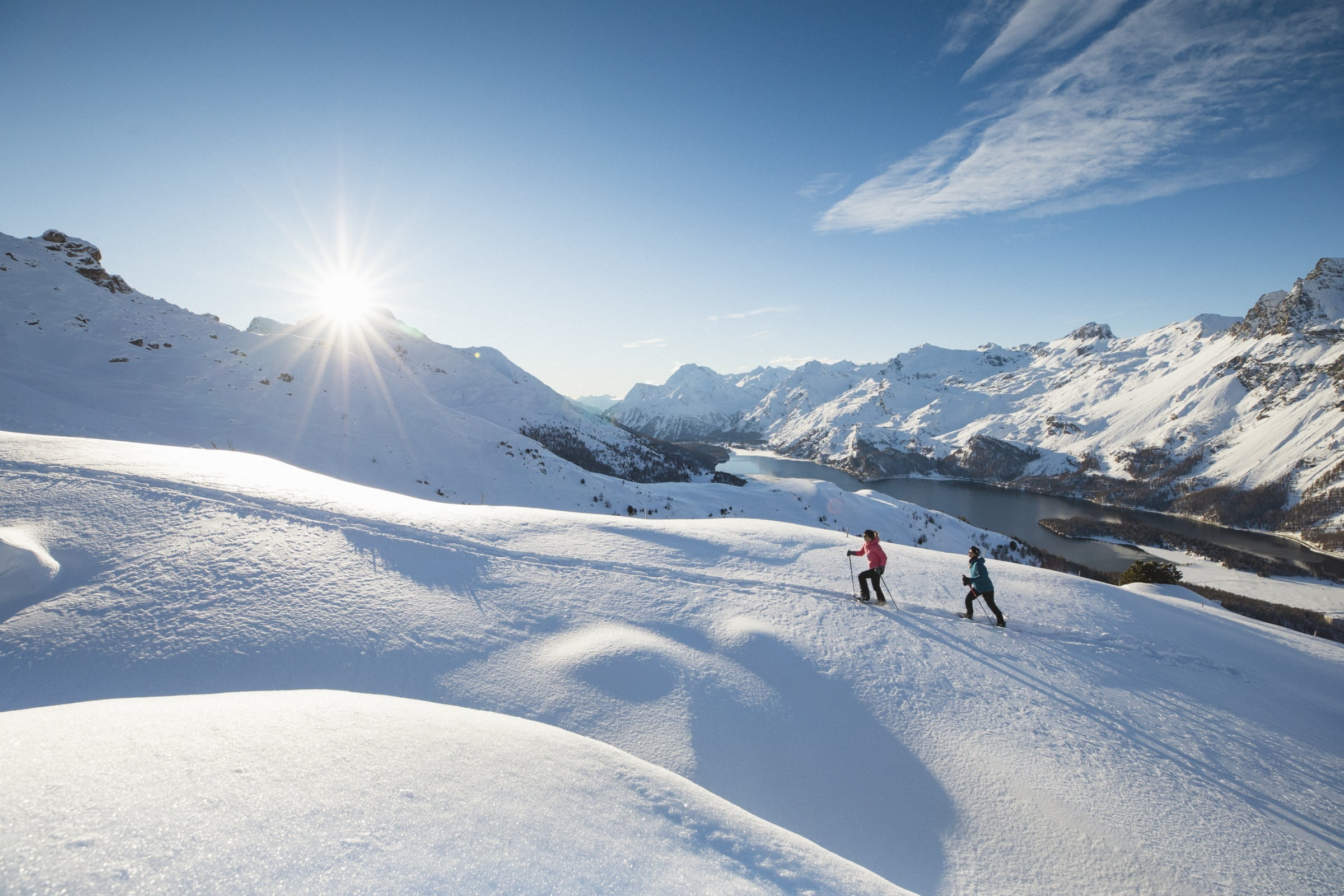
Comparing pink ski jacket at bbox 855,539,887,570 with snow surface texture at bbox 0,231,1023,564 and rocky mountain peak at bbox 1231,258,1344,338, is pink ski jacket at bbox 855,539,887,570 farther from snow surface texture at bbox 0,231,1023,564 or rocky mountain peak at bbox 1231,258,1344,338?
rocky mountain peak at bbox 1231,258,1344,338

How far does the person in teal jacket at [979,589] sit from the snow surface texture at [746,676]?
326mm

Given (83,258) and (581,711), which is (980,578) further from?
(83,258)

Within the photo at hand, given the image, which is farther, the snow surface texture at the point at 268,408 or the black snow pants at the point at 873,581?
the snow surface texture at the point at 268,408

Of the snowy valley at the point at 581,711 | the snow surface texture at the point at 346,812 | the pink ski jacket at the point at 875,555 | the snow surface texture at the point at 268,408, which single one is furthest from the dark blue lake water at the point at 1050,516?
the snow surface texture at the point at 346,812

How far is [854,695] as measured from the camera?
6.89m

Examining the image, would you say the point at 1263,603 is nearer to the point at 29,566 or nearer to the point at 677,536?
the point at 677,536

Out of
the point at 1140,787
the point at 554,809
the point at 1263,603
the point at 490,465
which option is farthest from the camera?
the point at 1263,603

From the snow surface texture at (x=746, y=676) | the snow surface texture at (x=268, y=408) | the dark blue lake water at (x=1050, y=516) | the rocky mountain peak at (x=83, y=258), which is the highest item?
the rocky mountain peak at (x=83, y=258)

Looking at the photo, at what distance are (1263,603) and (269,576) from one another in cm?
9121

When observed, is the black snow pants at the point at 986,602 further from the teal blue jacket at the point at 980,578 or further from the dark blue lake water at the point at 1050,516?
the dark blue lake water at the point at 1050,516

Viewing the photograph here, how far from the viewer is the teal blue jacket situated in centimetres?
954

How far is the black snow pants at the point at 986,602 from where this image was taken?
9.33 m

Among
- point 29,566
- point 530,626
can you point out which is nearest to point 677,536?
point 530,626

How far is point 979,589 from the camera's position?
31.8 ft
